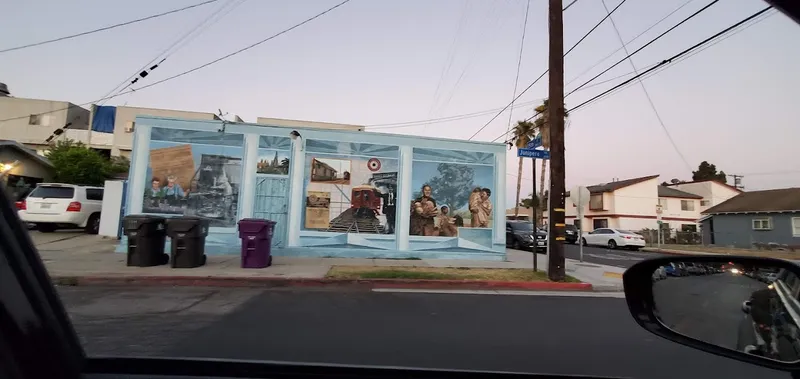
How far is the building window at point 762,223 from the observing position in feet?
103

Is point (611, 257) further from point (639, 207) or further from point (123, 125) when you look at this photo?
point (123, 125)

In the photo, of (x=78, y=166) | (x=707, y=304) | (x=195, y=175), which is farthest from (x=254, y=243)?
(x=78, y=166)

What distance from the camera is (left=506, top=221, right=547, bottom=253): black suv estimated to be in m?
21.6

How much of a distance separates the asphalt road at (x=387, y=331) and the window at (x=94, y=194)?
34.2 feet

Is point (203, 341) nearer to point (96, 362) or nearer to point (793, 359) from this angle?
point (96, 362)

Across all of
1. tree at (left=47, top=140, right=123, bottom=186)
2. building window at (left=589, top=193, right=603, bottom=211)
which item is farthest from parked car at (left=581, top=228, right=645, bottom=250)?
tree at (left=47, top=140, right=123, bottom=186)

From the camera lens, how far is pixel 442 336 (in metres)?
5.28

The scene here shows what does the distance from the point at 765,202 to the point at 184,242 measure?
40.8 meters

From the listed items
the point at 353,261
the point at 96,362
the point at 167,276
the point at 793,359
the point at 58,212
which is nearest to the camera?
the point at 793,359

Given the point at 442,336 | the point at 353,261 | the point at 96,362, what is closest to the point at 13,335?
the point at 96,362

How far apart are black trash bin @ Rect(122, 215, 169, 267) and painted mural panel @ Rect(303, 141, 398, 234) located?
4.28m

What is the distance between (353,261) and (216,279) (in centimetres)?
451

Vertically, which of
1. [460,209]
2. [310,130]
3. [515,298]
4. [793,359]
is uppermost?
[310,130]

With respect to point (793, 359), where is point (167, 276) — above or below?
below
